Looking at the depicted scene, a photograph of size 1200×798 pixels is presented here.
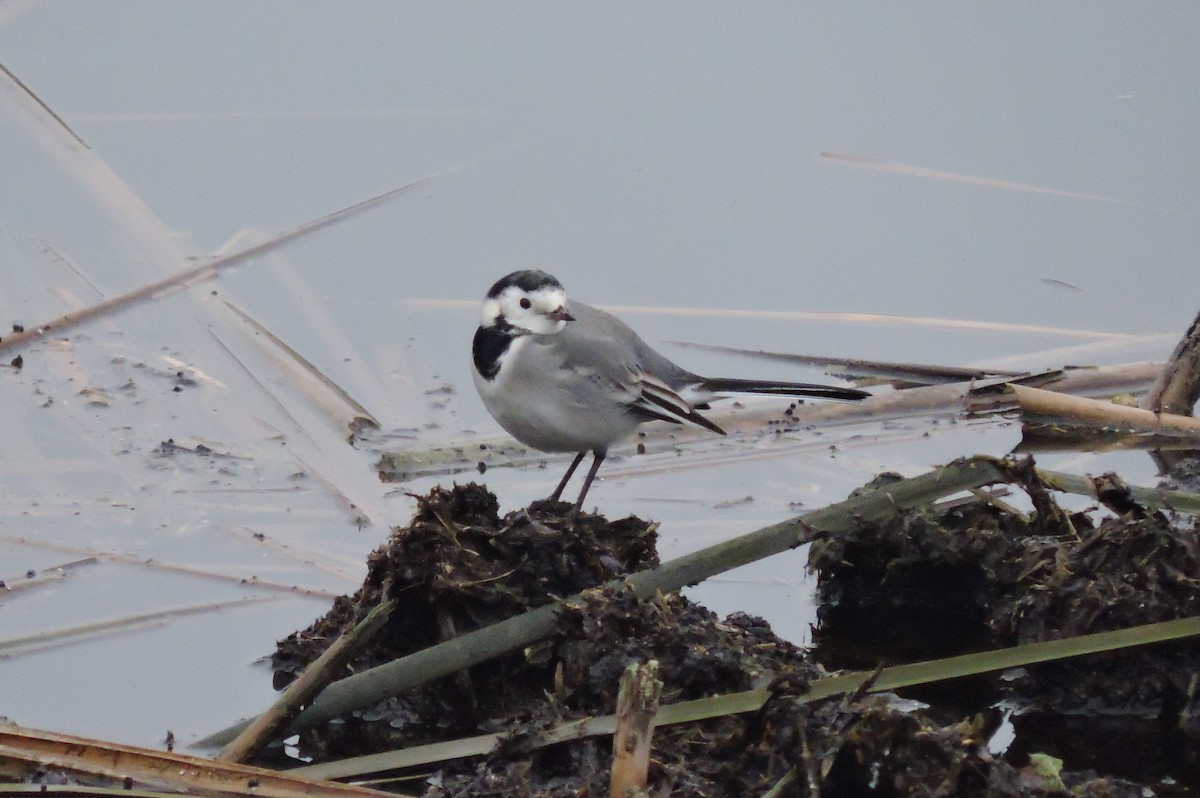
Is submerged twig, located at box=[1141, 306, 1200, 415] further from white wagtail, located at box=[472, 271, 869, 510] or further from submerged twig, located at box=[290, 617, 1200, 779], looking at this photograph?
submerged twig, located at box=[290, 617, 1200, 779]

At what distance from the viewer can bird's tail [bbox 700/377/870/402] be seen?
659 cm

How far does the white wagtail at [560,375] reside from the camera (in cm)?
585

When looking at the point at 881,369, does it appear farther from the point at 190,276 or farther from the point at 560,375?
the point at 190,276

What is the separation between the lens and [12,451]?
676cm

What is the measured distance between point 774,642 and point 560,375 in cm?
140

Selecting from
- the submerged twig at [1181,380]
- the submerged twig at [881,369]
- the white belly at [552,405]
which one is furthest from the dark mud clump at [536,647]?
the submerged twig at [1181,380]

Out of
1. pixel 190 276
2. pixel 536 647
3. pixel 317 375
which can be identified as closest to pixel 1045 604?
pixel 536 647

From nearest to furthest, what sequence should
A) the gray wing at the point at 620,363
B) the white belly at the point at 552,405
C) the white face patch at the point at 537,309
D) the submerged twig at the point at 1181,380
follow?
the white belly at the point at 552,405, the gray wing at the point at 620,363, the white face patch at the point at 537,309, the submerged twig at the point at 1181,380

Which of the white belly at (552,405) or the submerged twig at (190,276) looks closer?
the white belly at (552,405)

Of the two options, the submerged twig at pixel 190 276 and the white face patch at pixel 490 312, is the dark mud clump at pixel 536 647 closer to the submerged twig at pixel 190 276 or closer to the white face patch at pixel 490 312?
the white face patch at pixel 490 312

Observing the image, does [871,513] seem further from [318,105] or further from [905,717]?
[318,105]

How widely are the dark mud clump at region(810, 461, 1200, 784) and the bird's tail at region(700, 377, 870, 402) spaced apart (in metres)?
0.88

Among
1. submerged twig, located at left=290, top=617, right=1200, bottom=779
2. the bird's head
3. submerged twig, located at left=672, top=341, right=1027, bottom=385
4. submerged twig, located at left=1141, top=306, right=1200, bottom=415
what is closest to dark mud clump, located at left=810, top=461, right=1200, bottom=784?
submerged twig, located at left=290, top=617, right=1200, bottom=779

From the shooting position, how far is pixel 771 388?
6586mm
